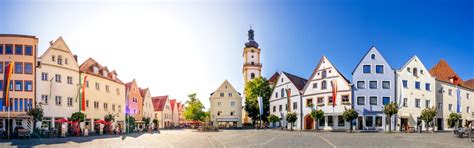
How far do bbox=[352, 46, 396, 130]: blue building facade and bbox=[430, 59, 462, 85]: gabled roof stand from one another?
1262 centimetres

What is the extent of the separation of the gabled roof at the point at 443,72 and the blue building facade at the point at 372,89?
1262 centimetres

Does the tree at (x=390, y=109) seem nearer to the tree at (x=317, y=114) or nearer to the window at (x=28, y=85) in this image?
the tree at (x=317, y=114)

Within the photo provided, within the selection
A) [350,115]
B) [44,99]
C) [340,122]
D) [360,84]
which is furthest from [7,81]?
[360,84]

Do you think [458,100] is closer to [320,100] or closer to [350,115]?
[320,100]

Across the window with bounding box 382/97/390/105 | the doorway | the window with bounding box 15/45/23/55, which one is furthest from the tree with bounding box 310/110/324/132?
the window with bounding box 15/45/23/55

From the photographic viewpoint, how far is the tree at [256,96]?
75.9 m

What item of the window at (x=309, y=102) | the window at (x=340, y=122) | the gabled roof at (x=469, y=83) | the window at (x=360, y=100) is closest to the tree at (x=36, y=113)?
the window at (x=309, y=102)

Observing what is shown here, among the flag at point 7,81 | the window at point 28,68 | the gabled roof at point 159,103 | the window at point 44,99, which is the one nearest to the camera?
the flag at point 7,81

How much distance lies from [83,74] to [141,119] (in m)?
23.3

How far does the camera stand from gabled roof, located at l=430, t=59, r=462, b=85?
204ft

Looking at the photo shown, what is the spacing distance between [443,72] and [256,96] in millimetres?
33483

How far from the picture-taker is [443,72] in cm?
6375

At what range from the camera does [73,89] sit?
48250mm

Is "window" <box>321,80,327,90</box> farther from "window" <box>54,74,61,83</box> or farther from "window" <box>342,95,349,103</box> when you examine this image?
"window" <box>54,74,61,83</box>
